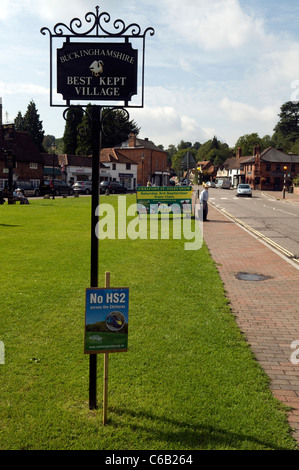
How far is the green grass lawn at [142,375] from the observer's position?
12.7 feet

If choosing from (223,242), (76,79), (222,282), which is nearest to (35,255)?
(222,282)

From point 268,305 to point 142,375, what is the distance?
3.66 metres

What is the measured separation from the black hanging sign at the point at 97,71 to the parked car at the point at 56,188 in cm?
4095

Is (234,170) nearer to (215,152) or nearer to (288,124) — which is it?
(288,124)

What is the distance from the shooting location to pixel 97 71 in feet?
15.1

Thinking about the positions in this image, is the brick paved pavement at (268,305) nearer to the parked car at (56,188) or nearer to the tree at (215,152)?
the parked car at (56,188)

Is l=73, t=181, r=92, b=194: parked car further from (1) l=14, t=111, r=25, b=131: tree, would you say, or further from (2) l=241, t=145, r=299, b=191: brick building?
(1) l=14, t=111, r=25, b=131: tree

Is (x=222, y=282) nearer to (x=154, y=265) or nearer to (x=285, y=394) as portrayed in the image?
(x=154, y=265)

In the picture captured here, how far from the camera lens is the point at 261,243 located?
14711 mm

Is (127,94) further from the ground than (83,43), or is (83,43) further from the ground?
(83,43)

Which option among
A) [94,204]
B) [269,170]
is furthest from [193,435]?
[269,170]

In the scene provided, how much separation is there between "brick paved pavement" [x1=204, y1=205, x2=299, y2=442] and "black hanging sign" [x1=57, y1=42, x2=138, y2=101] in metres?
3.85

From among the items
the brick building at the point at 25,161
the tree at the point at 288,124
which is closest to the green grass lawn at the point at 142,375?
the brick building at the point at 25,161

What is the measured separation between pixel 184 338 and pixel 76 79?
12.5ft
